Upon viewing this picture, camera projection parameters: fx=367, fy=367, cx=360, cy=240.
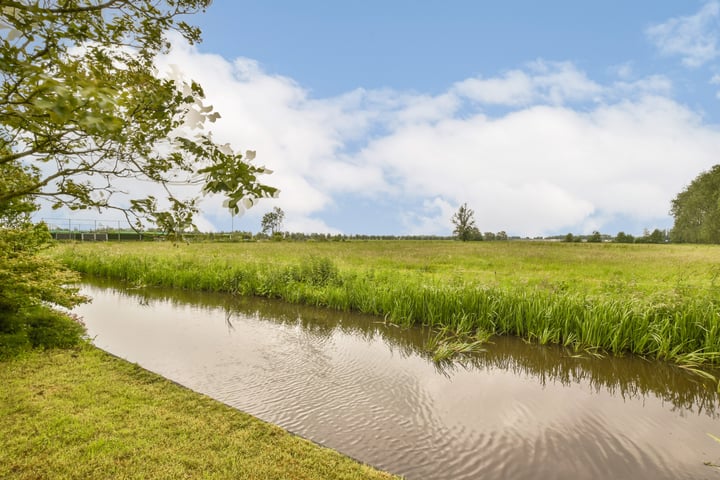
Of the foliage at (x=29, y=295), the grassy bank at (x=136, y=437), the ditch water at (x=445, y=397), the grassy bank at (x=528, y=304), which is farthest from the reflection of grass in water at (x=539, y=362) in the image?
the foliage at (x=29, y=295)

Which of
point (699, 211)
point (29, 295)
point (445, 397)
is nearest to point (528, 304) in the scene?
Result: point (445, 397)

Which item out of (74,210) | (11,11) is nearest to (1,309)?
(74,210)

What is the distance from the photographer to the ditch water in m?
3.98

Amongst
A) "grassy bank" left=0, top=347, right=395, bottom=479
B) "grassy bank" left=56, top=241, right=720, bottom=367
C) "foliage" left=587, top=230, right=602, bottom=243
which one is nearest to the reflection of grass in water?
"grassy bank" left=56, top=241, right=720, bottom=367

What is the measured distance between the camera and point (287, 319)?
9891 mm

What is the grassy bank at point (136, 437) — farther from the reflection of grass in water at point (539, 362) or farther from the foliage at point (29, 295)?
the reflection of grass in water at point (539, 362)

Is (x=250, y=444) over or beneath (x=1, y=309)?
beneath

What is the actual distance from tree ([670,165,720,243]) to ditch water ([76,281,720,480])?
7218 centimetres

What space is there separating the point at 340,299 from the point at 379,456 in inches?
280

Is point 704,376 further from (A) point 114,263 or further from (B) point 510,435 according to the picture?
(A) point 114,263

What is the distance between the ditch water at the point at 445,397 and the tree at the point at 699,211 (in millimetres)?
72184

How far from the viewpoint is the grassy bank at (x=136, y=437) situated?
308 centimetres

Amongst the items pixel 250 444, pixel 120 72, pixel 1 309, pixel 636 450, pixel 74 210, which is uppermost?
pixel 120 72

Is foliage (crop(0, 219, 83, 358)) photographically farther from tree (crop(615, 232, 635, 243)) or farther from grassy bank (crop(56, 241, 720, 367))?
tree (crop(615, 232, 635, 243))
